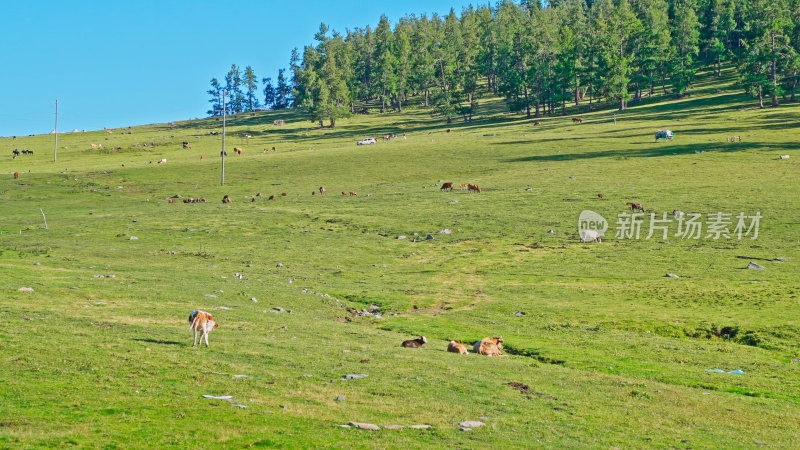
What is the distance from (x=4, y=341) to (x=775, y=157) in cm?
8536

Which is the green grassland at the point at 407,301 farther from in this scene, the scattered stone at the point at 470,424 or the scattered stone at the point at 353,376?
the scattered stone at the point at 353,376

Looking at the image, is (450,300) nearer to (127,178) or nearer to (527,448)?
(527,448)

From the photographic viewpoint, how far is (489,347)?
1053 inches

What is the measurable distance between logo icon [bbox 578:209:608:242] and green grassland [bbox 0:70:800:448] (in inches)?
40.8

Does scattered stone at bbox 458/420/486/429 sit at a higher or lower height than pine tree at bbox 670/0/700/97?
lower

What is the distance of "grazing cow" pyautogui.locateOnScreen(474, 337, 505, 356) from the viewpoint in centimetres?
2656

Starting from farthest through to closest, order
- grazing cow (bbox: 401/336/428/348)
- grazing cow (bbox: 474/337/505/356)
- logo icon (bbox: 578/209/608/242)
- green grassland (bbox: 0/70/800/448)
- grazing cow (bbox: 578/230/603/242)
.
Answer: logo icon (bbox: 578/209/608/242)
grazing cow (bbox: 578/230/603/242)
grazing cow (bbox: 401/336/428/348)
grazing cow (bbox: 474/337/505/356)
green grassland (bbox: 0/70/800/448)

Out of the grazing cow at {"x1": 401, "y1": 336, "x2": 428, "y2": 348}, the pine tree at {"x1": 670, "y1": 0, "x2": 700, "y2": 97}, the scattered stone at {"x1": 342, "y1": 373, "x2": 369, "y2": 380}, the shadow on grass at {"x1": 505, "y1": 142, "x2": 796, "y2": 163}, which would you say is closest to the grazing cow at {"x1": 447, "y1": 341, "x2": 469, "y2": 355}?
the grazing cow at {"x1": 401, "y1": 336, "x2": 428, "y2": 348}

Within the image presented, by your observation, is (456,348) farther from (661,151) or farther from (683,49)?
(683,49)

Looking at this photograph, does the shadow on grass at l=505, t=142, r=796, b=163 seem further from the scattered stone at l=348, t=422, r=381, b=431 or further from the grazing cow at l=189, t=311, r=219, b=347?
the scattered stone at l=348, t=422, r=381, b=431

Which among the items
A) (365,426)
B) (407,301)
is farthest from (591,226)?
(365,426)

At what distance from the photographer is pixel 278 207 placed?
7181 centimetres

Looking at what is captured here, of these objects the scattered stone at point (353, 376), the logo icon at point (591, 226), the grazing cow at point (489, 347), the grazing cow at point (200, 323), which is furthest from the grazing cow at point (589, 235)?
the grazing cow at point (200, 323)

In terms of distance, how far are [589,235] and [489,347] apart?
107 feet
